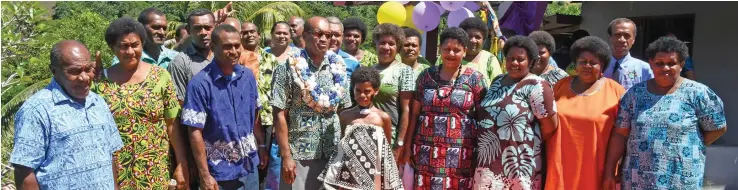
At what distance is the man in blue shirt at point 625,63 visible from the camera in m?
5.08

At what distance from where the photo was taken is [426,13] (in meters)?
7.76

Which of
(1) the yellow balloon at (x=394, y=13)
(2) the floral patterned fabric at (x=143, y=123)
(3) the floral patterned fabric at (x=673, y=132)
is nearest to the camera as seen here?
(2) the floral patterned fabric at (x=143, y=123)

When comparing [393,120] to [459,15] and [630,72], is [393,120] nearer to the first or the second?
[630,72]

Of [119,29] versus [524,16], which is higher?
[524,16]

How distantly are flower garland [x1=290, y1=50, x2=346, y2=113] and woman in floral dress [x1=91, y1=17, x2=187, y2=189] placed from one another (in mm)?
764

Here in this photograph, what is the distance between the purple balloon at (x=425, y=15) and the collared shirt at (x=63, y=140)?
16.2ft

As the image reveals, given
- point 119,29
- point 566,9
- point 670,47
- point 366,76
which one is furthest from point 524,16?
point 566,9

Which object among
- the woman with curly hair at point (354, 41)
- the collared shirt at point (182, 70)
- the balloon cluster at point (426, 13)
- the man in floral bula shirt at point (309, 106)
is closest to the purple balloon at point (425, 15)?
the balloon cluster at point (426, 13)

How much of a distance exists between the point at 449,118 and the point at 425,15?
12.1ft

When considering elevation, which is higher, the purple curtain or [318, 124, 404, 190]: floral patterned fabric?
the purple curtain

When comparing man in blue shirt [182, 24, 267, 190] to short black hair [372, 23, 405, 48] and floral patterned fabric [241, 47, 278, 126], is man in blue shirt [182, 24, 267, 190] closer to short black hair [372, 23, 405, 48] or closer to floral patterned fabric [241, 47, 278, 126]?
floral patterned fabric [241, 47, 278, 126]

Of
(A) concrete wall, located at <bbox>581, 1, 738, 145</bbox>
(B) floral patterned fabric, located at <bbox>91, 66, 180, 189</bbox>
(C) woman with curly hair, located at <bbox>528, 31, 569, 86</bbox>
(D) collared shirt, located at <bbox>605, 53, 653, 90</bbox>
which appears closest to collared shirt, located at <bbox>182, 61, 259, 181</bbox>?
(B) floral patterned fabric, located at <bbox>91, 66, 180, 189</bbox>

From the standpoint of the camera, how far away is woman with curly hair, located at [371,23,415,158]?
4.46 metres

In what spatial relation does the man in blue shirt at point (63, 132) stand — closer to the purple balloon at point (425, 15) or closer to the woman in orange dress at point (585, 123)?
the woman in orange dress at point (585, 123)
